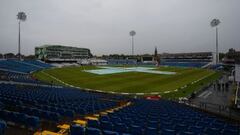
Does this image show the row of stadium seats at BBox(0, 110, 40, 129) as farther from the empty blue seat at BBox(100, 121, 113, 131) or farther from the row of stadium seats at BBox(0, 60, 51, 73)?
the row of stadium seats at BBox(0, 60, 51, 73)

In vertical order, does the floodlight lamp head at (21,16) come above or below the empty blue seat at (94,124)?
above

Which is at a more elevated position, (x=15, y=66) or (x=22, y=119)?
(x=15, y=66)

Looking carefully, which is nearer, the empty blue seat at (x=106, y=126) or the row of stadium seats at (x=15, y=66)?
the empty blue seat at (x=106, y=126)

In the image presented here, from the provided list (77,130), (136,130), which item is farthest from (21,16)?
(77,130)

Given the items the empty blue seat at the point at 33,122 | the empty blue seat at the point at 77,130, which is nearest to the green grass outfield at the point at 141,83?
the empty blue seat at the point at 33,122

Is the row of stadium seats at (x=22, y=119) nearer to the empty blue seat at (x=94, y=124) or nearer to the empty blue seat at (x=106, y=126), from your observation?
the empty blue seat at (x=94, y=124)

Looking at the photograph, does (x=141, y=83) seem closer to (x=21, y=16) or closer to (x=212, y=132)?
(x=212, y=132)

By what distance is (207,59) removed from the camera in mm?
135750

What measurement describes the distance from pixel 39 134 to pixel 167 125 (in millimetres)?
5979

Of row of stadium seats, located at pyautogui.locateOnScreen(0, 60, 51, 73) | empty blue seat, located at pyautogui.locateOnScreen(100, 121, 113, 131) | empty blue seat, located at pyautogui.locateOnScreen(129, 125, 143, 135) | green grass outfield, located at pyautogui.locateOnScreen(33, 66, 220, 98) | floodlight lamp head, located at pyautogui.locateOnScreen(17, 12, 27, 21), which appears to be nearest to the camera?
empty blue seat, located at pyautogui.locateOnScreen(129, 125, 143, 135)

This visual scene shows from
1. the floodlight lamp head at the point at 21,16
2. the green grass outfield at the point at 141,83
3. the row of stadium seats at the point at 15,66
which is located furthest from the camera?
the row of stadium seats at the point at 15,66

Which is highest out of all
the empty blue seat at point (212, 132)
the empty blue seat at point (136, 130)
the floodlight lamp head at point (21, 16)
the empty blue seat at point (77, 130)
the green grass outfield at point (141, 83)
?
the floodlight lamp head at point (21, 16)

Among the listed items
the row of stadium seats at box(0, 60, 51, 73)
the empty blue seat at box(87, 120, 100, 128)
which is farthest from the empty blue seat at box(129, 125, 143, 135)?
the row of stadium seats at box(0, 60, 51, 73)

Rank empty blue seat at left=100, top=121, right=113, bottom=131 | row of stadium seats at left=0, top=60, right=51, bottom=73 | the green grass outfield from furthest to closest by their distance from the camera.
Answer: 1. row of stadium seats at left=0, top=60, right=51, bottom=73
2. the green grass outfield
3. empty blue seat at left=100, top=121, right=113, bottom=131
